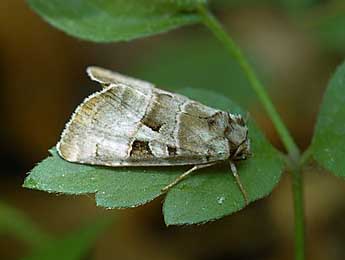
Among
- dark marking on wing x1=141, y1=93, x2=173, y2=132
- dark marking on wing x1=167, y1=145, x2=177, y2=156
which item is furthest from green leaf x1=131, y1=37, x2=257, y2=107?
dark marking on wing x1=167, y1=145, x2=177, y2=156

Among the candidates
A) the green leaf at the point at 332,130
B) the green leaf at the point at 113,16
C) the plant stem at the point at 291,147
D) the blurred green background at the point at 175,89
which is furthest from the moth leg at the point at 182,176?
the blurred green background at the point at 175,89

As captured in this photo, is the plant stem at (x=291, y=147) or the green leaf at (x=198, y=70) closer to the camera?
the plant stem at (x=291, y=147)

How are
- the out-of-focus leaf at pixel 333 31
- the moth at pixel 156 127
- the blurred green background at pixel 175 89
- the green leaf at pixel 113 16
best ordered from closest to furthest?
the moth at pixel 156 127
the green leaf at pixel 113 16
the blurred green background at pixel 175 89
the out-of-focus leaf at pixel 333 31

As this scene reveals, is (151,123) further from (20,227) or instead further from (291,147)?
(20,227)

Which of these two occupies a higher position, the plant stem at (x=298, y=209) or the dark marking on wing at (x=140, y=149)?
the dark marking on wing at (x=140, y=149)

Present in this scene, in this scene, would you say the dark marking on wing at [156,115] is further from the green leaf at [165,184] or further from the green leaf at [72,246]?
the green leaf at [72,246]

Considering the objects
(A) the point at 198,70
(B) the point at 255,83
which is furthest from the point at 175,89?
(B) the point at 255,83

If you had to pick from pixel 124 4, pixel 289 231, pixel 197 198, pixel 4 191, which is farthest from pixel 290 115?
pixel 197 198
